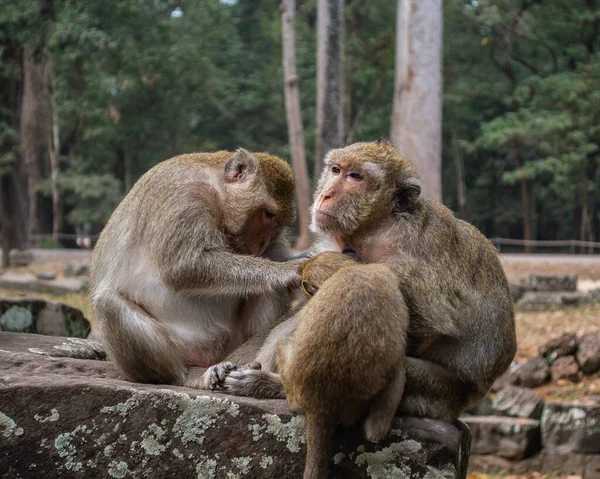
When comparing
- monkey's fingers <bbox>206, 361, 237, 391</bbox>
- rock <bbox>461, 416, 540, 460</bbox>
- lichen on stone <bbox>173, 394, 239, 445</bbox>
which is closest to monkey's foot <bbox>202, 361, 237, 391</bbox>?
monkey's fingers <bbox>206, 361, 237, 391</bbox>

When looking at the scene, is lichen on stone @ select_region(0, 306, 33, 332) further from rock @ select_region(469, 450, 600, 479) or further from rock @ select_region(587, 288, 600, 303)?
rock @ select_region(587, 288, 600, 303)

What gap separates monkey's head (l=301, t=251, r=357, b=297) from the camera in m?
3.90

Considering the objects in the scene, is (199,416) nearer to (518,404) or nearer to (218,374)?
(218,374)

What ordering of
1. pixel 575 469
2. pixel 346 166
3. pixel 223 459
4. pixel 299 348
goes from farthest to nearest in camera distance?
pixel 575 469 < pixel 346 166 < pixel 223 459 < pixel 299 348

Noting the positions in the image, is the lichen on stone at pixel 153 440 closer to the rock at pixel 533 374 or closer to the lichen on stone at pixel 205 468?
the lichen on stone at pixel 205 468

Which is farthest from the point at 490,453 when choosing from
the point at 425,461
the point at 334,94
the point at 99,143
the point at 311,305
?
the point at 99,143

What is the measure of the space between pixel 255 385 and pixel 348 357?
34.3 inches

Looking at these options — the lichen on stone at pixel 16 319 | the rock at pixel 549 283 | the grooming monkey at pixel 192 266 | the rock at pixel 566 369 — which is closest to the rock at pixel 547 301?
the rock at pixel 549 283

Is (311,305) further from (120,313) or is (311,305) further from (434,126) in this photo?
(434,126)

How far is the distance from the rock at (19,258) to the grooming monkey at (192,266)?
20.5 metres

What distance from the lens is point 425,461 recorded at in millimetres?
3686

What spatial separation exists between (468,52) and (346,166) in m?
38.3

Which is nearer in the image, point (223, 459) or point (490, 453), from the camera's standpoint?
point (223, 459)

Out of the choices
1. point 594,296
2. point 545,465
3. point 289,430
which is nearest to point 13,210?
point 594,296
